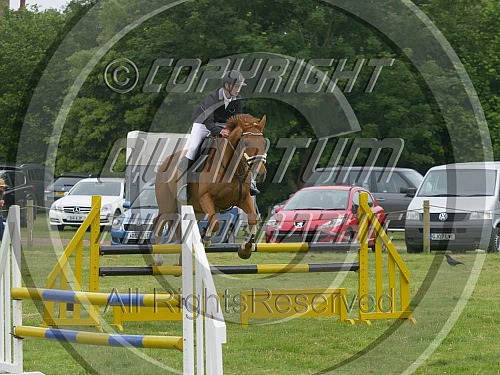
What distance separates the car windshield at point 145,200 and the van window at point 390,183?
7.05 m

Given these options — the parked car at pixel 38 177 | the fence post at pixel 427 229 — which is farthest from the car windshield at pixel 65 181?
the fence post at pixel 427 229

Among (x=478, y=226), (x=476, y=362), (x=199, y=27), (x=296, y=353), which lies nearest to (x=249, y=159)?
(x=296, y=353)

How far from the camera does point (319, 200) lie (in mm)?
21891

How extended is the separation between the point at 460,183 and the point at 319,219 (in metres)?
3.51

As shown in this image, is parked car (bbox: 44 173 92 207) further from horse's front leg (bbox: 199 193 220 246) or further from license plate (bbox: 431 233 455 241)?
horse's front leg (bbox: 199 193 220 246)

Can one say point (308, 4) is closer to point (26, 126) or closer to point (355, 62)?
point (355, 62)

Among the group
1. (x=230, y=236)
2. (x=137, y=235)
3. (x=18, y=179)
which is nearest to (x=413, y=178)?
(x=230, y=236)

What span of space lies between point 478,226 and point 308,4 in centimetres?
1795

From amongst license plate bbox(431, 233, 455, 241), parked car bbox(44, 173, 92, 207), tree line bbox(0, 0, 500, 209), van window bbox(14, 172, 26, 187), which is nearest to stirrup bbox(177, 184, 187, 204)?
license plate bbox(431, 233, 455, 241)

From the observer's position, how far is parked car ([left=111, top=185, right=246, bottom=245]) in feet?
67.2

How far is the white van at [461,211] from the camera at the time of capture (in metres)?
20.2

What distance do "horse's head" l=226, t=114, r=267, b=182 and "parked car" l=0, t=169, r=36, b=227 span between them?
19.5 meters

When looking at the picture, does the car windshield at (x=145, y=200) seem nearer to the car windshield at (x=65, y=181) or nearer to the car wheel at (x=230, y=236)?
the car wheel at (x=230, y=236)

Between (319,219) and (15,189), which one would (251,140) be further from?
(15,189)
